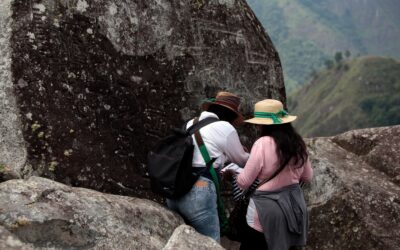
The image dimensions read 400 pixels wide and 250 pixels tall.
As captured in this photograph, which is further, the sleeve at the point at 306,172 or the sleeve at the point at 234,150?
the sleeve at the point at 306,172

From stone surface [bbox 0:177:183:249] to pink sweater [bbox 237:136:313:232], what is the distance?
102 cm

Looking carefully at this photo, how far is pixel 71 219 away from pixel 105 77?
313cm

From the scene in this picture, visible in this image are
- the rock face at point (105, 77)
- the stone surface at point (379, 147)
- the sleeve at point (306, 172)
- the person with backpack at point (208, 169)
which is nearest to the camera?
the person with backpack at point (208, 169)

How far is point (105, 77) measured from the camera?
25.7 ft

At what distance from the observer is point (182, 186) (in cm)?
598

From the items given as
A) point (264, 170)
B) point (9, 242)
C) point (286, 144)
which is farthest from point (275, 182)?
point (9, 242)

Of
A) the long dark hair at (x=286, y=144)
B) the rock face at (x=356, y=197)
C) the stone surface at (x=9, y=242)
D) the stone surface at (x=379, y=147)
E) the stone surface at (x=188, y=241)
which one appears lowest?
the rock face at (x=356, y=197)

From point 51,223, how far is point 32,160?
7.58 feet

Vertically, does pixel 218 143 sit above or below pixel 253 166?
above

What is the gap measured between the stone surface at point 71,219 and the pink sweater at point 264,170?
102cm

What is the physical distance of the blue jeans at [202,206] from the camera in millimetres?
6070

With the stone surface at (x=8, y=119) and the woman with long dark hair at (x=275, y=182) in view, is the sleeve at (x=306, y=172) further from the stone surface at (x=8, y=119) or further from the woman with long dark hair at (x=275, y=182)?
the stone surface at (x=8, y=119)

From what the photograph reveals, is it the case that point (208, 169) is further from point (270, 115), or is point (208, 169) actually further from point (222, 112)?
point (270, 115)

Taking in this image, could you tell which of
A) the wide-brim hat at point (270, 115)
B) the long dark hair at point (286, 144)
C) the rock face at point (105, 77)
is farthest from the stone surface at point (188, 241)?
the rock face at point (105, 77)
